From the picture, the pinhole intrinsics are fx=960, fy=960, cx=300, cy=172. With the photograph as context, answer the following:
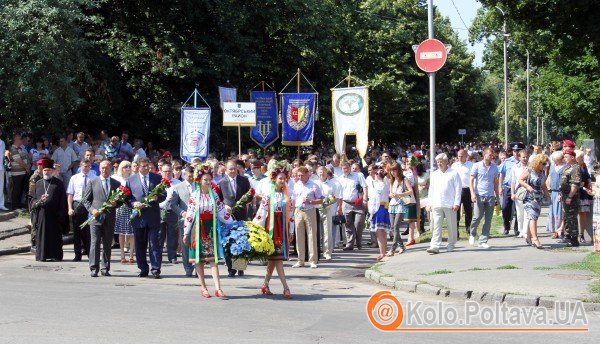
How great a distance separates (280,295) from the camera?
1365cm

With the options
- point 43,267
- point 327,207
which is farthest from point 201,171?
point 327,207

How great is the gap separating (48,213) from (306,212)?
4908 millimetres

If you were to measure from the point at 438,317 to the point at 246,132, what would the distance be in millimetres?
25899

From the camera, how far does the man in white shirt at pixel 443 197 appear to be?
17844 millimetres

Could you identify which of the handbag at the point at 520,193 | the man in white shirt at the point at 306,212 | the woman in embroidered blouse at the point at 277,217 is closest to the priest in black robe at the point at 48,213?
the man in white shirt at the point at 306,212

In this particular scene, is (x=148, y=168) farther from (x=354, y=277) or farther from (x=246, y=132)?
(x=246, y=132)

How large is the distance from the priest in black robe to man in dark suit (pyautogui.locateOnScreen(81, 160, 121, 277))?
6.75ft

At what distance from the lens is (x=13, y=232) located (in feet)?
69.9

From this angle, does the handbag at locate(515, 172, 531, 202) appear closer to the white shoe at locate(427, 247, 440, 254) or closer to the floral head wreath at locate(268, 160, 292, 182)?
the white shoe at locate(427, 247, 440, 254)

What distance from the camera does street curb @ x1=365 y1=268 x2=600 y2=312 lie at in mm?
12453

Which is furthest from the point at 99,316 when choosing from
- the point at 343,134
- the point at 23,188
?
the point at 343,134

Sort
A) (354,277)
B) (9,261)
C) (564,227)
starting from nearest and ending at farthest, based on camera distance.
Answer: (354,277) < (9,261) < (564,227)

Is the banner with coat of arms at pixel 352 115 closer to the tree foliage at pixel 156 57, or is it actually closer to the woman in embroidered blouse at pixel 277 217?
the tree foliage at pixel 156 57

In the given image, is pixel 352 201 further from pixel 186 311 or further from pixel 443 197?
pixel 186 311
